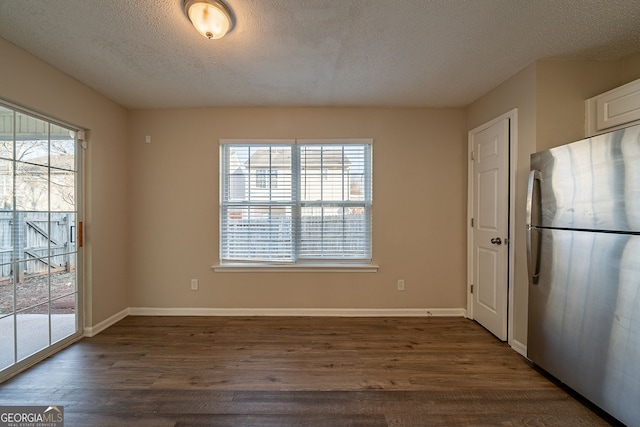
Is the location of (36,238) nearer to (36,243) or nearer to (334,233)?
(36,243)

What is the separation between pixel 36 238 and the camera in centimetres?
216

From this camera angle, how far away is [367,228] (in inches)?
123

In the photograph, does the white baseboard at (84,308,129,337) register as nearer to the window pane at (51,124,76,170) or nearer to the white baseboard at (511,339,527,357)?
the window pane at (51,124,76,170)

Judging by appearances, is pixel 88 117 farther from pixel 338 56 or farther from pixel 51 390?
pixel 338 56

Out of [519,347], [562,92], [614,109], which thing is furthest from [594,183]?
[519,347]

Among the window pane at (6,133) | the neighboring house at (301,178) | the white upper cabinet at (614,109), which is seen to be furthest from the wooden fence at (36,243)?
the white upper cabinet at (614,109)

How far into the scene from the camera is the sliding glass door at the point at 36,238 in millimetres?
1952

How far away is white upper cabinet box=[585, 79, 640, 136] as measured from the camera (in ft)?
5.99

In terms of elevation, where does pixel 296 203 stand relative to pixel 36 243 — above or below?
above

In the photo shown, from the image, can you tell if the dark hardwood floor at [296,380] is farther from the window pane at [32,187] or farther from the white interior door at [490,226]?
the window pane at [32,187]

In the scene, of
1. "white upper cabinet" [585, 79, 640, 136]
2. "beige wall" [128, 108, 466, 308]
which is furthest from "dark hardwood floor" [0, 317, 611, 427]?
"white upper cabinet" [585, 79, 640, 136]

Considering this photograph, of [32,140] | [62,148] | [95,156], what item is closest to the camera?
[32,140]

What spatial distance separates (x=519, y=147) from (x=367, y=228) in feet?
5.46

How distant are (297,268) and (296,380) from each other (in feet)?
4.30
